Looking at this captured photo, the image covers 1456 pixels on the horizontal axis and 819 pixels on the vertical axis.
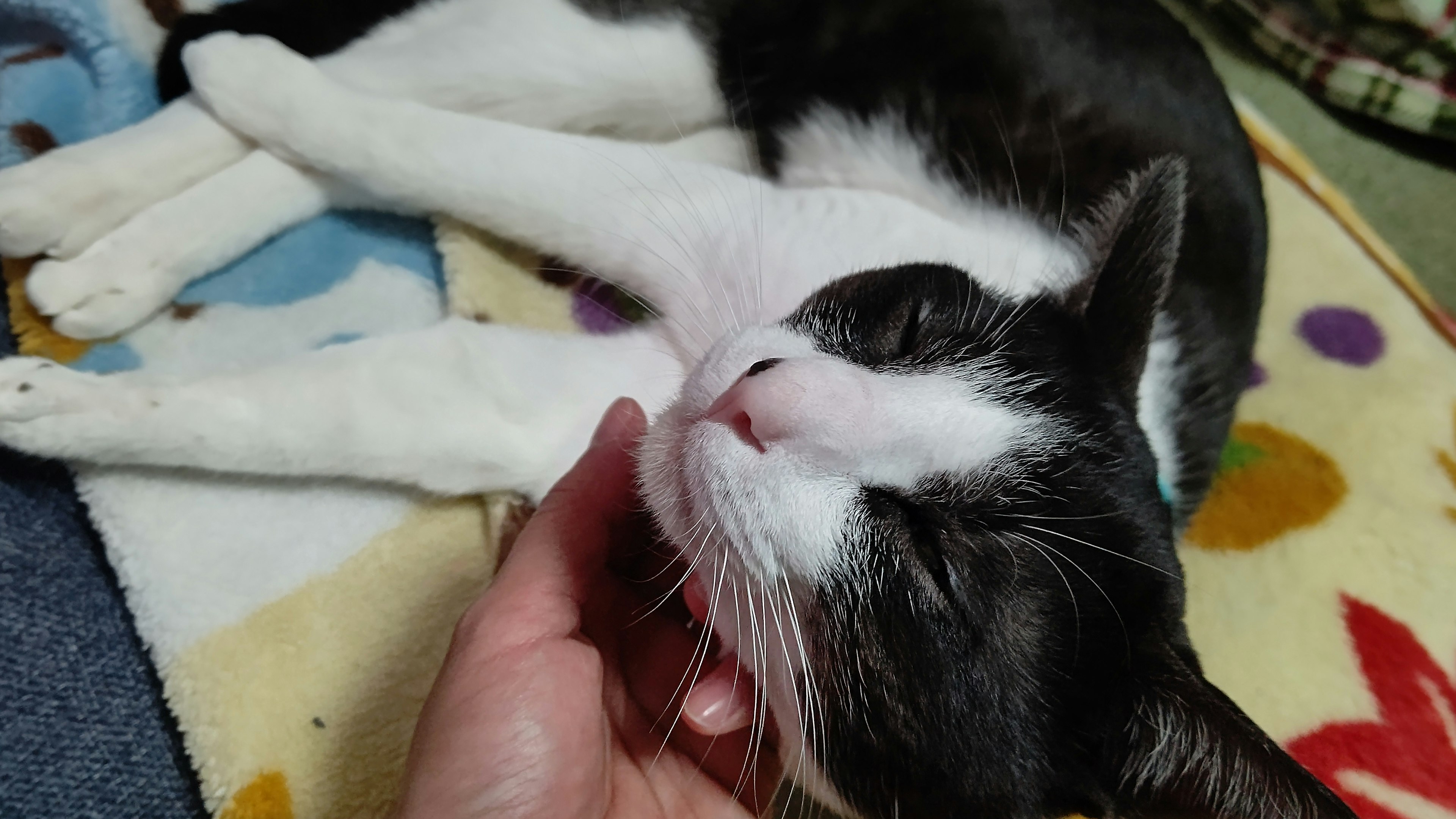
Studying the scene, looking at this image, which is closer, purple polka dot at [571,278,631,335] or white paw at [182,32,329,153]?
white paw at [182,32,329,153]

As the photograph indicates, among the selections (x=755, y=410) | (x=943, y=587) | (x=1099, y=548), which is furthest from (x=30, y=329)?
(x=1099, y=548)

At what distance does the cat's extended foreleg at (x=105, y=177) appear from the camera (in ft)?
3.33

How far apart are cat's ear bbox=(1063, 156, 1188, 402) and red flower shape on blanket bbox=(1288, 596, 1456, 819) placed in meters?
0.69

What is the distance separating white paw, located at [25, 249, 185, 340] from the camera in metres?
1.03

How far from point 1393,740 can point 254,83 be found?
1.87m

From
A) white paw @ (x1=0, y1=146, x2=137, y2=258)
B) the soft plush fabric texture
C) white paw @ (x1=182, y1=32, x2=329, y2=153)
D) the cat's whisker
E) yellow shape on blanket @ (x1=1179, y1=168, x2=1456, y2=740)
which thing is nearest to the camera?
the cat's whisker

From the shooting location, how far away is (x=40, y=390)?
0.90m

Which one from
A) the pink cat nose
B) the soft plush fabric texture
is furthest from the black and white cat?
the soft plush fabric texture

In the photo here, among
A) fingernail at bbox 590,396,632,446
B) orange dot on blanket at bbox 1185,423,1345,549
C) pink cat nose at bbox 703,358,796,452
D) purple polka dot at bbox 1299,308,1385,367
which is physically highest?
pink cat nose at bbox 703,358,796,452

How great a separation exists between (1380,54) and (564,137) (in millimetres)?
2000

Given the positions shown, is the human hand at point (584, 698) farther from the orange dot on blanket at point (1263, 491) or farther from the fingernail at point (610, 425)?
the orange dot on blanket at point (1263, 491)

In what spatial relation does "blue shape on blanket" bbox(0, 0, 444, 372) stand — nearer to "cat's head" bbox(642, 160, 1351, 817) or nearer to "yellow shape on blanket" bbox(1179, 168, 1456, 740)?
"cat's head" bbox(642, 160, 1351, 817)

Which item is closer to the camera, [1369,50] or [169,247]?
[169,247]

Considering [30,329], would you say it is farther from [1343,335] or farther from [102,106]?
[1343,335]
